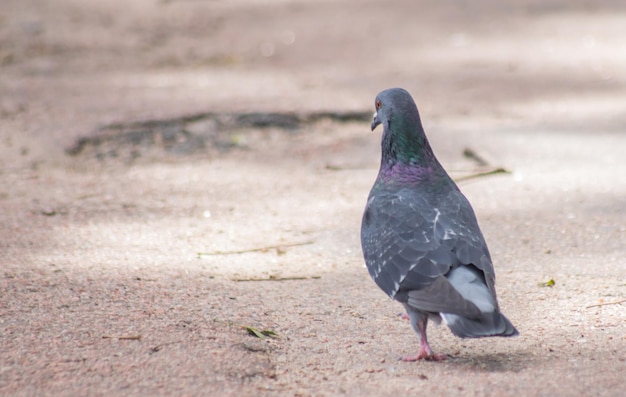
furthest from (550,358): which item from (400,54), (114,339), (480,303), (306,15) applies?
(306,15)

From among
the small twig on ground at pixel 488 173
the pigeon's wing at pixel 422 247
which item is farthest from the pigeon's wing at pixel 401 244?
the small twig on ground at pixel 488 173

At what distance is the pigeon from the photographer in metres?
→ 3.13

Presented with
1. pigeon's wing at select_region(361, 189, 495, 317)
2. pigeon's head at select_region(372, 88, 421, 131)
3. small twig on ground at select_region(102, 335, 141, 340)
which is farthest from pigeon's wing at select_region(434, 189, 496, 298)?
small twig on ground at select_region(102, 335, 141, 340)

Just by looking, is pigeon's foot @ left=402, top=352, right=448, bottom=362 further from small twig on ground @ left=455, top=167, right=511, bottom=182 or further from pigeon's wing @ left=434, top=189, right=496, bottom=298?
small twig on ground @ left=455, top=167, right=511, bottom=182

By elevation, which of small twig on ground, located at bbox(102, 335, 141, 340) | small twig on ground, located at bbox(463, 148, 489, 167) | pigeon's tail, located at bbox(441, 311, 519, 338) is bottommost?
small twig on ground, located at bbox(463, 148, 489, 167)

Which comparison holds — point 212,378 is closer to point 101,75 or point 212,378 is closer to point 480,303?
point 480,303

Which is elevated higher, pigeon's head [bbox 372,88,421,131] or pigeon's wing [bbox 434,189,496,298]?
pigeon's head [bbox 372,88,421,131]

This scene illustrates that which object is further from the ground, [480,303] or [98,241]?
[480,303]

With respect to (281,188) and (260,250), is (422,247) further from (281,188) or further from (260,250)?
(281,188)

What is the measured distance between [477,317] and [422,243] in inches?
18.3

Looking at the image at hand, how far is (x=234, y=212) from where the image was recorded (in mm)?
5512

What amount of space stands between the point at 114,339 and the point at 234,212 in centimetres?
218

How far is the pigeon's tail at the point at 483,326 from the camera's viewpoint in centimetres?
302

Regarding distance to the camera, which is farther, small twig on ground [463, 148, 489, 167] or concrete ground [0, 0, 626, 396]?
small twig on ground [463, 148, 489, 167]
